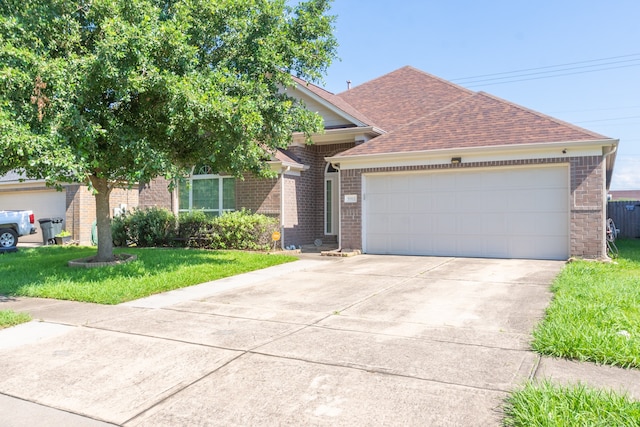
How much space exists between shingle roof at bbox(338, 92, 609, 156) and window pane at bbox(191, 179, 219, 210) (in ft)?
16.6

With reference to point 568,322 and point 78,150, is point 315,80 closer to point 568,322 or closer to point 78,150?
point 78,150

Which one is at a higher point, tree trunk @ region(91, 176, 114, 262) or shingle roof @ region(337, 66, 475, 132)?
shingle roof @ region(337, 66, 475, 132)

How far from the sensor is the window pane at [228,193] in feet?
50.2

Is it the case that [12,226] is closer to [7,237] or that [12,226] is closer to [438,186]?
[7,237]

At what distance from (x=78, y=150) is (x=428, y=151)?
26.7 ft

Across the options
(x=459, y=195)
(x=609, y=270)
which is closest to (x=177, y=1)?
(x=459, y=195)

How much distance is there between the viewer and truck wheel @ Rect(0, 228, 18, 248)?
52.3 ft

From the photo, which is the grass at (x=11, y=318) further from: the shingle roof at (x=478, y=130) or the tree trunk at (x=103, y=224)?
the shingle roof at (x=478, y=130)

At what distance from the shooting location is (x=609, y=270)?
9109mm

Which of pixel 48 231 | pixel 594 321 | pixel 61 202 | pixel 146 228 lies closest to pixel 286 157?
pixel 146 228

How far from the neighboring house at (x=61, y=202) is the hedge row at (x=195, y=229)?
373 cm

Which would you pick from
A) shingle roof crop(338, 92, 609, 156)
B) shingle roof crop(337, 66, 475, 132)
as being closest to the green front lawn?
shingle roof crop(338, 92, 609, 156)

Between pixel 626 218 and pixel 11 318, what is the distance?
2366cm

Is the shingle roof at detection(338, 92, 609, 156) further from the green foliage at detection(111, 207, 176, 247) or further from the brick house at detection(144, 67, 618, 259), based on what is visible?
the green foliage at detection(111, 207, 176, 247)
